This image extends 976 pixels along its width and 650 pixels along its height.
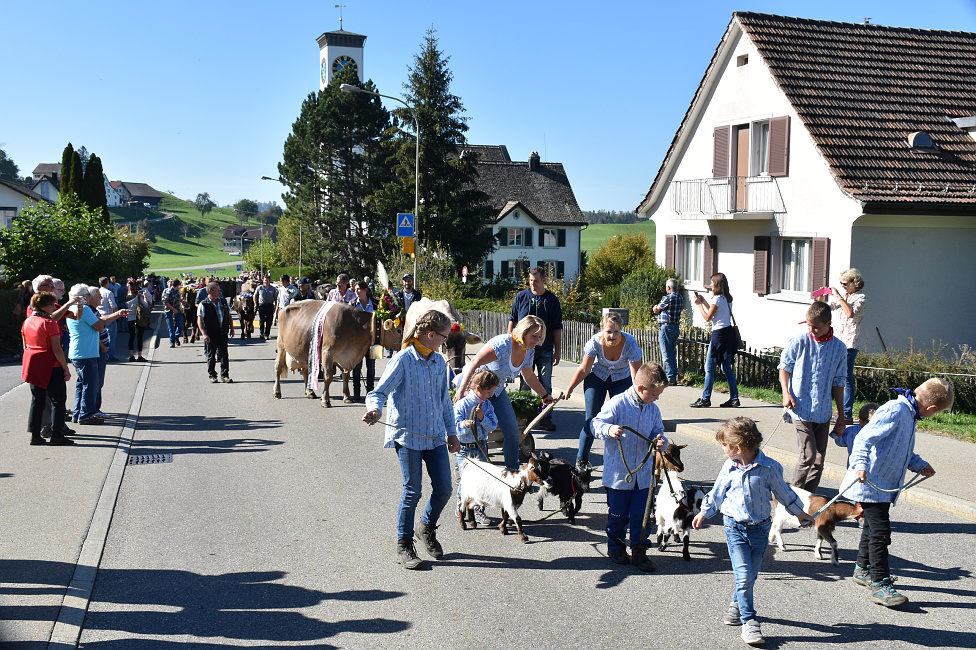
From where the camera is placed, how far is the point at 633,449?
20.8 ft

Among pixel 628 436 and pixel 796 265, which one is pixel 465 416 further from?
pixel 796 265

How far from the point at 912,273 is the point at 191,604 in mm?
17573

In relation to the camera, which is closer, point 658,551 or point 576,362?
point 658,551

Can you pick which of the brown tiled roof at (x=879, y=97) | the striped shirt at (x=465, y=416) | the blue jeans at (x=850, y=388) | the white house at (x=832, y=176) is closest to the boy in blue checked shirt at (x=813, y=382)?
the striped shirt at (x=465, y=416)

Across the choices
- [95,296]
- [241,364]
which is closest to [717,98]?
[241,364]

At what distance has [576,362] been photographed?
63.0 ft

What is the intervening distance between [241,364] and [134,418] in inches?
289

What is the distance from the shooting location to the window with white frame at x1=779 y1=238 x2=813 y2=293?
20797 mm

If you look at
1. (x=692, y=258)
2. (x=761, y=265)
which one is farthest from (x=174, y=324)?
(x=761, y=265)

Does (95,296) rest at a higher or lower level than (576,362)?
higher

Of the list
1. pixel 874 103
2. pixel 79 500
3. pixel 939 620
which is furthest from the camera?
pixel 874 103

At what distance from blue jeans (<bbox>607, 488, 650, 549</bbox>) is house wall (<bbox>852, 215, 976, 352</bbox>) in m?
14.1

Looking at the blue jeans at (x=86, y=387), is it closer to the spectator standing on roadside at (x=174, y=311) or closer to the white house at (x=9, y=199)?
the spectator standing on roadside at (x=174, y=311)

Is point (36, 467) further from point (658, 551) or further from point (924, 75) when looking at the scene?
point (924, 75)
